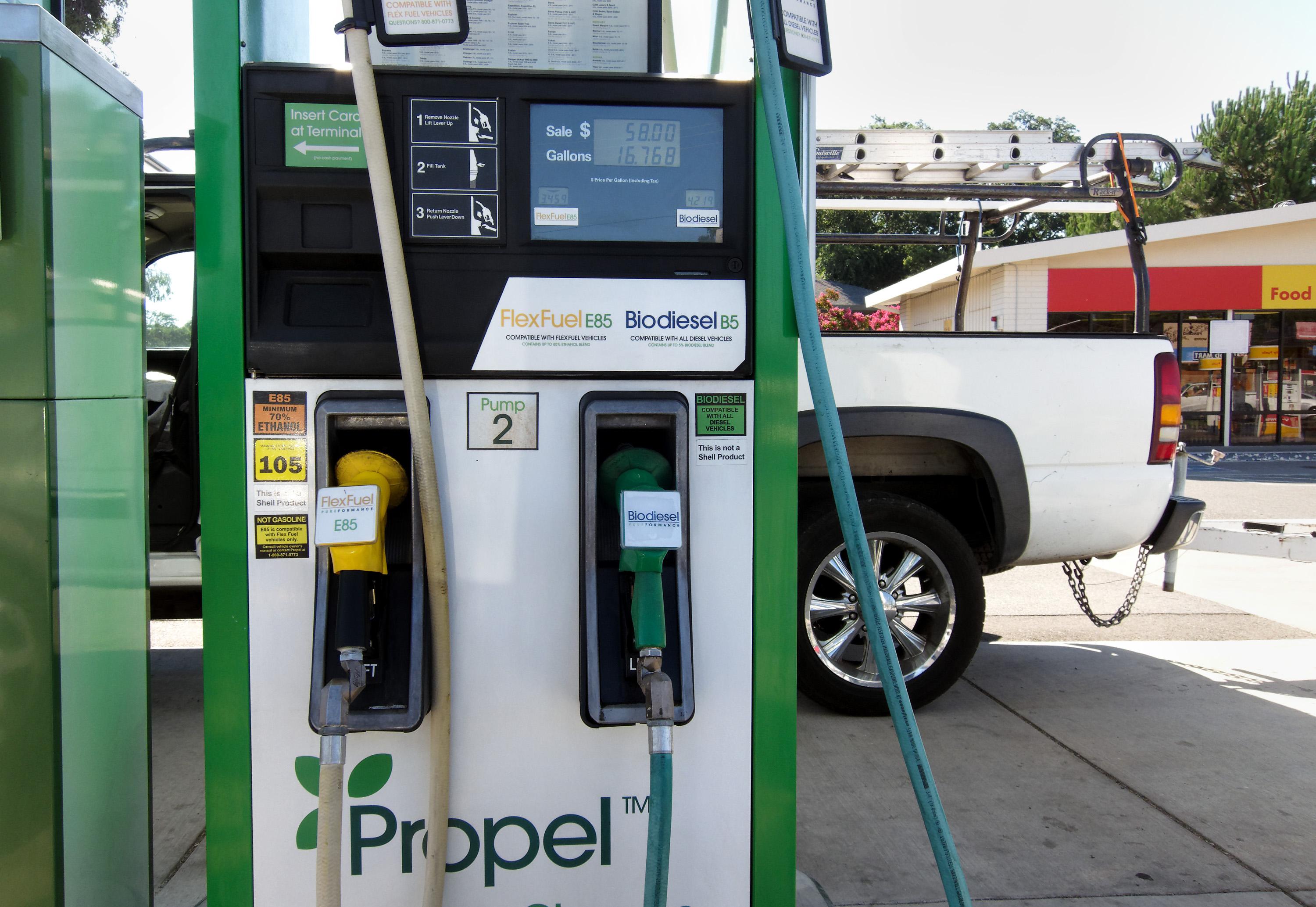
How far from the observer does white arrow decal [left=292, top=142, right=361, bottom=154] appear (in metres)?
1.67

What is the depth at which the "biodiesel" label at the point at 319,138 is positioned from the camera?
5.48 ft

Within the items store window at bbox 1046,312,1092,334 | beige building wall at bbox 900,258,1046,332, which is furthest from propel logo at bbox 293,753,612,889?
store window at bbox 1046,312,1092,334

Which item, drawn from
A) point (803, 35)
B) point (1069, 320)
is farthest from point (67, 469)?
point (1069, 320)

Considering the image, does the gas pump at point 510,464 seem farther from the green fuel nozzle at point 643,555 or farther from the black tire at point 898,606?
the black tire at point 898,606

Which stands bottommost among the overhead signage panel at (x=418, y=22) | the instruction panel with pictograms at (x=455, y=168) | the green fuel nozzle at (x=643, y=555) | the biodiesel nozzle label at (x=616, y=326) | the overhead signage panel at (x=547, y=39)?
the green fuel nozzle at (x=643, y=555)

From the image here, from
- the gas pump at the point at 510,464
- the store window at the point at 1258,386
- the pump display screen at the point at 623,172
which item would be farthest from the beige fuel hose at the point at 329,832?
the store window at the point at 1258,386

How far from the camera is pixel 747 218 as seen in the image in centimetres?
177

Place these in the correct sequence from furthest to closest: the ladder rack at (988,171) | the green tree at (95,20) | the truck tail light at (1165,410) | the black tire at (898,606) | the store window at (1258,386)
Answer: the store window at (1258,386)
the green tree at (95,20)
the ladder rack at (988,171)
the truck tail light at (1165,410)
the black tire at (898,606)

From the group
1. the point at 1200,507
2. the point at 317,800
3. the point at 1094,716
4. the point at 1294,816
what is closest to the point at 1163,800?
the point at 1294,816

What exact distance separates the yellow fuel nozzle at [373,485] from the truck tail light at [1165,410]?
11.8ft

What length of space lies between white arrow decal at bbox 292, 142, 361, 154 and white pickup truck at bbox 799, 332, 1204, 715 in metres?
2.62

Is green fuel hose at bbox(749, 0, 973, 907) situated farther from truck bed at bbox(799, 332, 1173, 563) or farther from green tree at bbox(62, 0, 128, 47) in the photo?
green tree at bbox(62, 0, 128, 47)

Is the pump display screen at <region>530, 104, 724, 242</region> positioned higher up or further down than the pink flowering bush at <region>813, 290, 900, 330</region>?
further down

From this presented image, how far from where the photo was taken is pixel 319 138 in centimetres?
167
